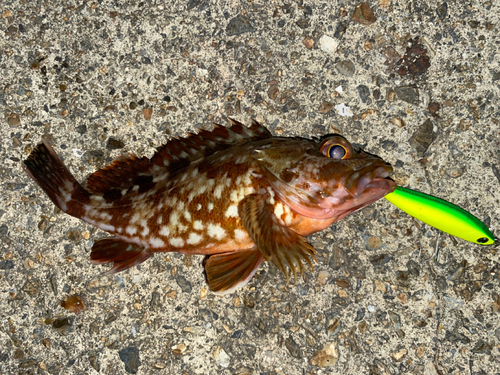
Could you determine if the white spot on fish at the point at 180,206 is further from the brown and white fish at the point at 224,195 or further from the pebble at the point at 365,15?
the pebble at the point at 365,15

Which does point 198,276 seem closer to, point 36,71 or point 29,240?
point 29,240

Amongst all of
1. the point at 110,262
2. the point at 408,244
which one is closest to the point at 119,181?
the point at 110,262

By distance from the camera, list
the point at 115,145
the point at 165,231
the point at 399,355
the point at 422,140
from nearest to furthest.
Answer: the point at 165,231 → the point at 399,355 → the point at 422,140 → the point at 115,145

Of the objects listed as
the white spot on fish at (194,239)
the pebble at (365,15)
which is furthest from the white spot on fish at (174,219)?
the pebble at (365,15)

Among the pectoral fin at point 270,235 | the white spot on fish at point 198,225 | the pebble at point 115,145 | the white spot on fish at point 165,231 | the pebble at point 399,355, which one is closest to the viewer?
the pectoral fin at point 270,235

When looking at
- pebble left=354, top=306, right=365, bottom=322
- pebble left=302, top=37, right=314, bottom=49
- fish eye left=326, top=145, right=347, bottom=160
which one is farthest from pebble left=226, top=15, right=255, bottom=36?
pebble left=354, top=306, right=365, bottom=322

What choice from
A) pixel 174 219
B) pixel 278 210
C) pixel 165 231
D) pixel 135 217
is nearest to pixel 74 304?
pixel 135 217

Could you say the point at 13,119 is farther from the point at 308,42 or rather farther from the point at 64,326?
the point at 308,42
